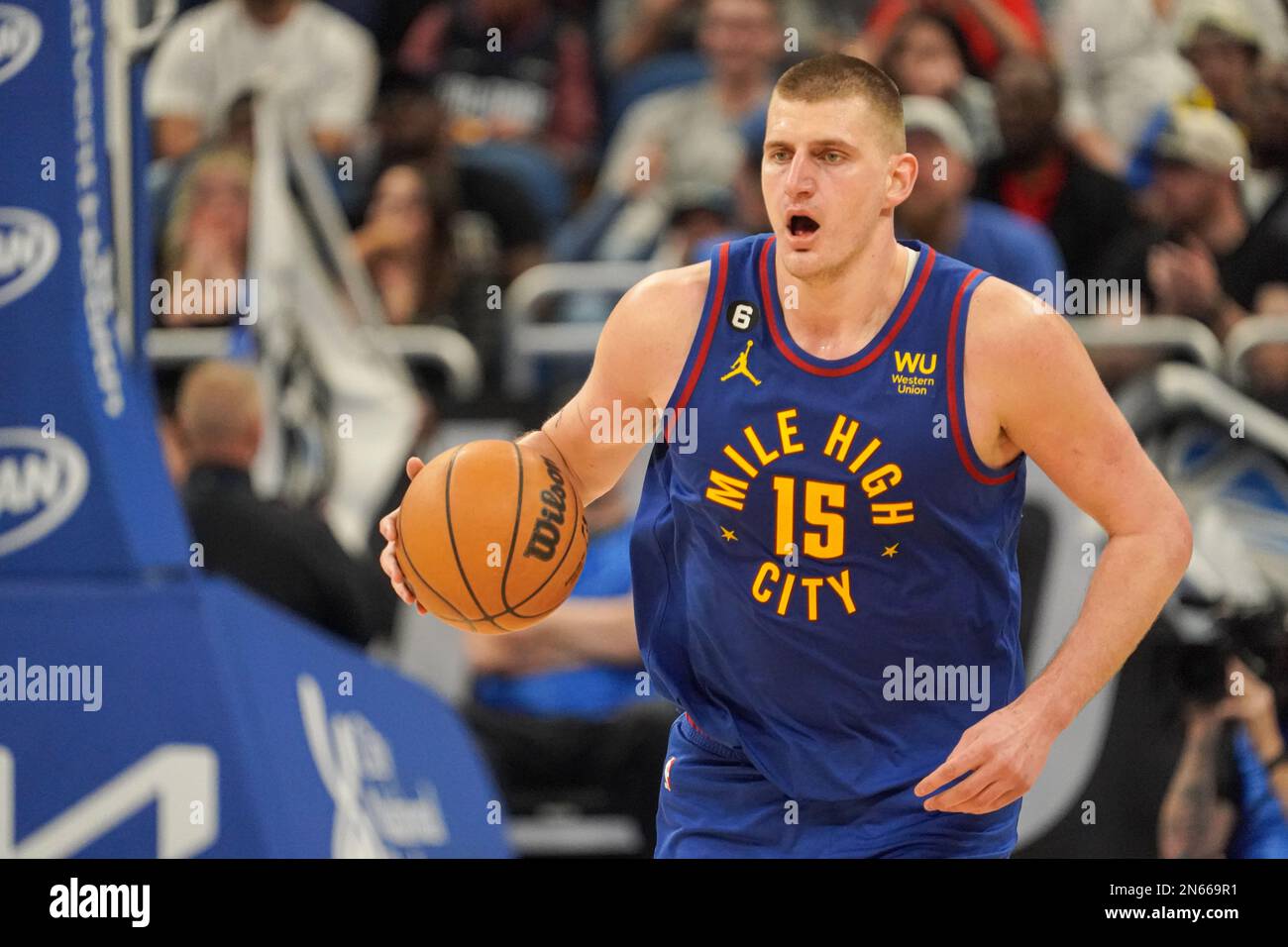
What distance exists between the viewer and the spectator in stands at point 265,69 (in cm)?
1022

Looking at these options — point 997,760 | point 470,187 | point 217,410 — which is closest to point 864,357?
point 997,760

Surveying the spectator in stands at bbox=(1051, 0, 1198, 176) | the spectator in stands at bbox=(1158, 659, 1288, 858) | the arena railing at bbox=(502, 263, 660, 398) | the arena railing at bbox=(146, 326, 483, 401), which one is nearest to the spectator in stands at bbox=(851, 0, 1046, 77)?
the spectator in stands at bbox=(1051, 0, 1198, 176)

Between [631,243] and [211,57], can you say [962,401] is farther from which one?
[211,57]

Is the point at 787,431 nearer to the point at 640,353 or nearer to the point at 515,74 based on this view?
the point at 640,353

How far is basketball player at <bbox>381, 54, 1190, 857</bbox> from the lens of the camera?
13.2ft

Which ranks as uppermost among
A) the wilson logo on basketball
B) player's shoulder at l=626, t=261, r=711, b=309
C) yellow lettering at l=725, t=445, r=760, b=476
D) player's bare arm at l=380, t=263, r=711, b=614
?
player's shoulder at l=626, t=261, r=711, b=309

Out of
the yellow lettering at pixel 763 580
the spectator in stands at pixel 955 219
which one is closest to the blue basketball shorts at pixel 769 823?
the yellow lettering at pixel 763 580

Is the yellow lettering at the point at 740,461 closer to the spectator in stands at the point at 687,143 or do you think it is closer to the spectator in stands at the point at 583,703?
the spectator in stands at the point at 583,703

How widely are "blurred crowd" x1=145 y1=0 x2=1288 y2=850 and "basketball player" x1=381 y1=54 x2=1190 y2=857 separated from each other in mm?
2672

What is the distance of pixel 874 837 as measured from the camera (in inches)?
163

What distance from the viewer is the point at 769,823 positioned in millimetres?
4258

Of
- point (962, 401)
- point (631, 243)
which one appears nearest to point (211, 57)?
point (631, 243)

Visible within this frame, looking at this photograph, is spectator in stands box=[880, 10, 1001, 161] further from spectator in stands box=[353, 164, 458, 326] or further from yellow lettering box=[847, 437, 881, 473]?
yellow lettering box=[847, 437, 881, 473]

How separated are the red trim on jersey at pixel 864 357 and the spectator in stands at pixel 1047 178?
451 cm
